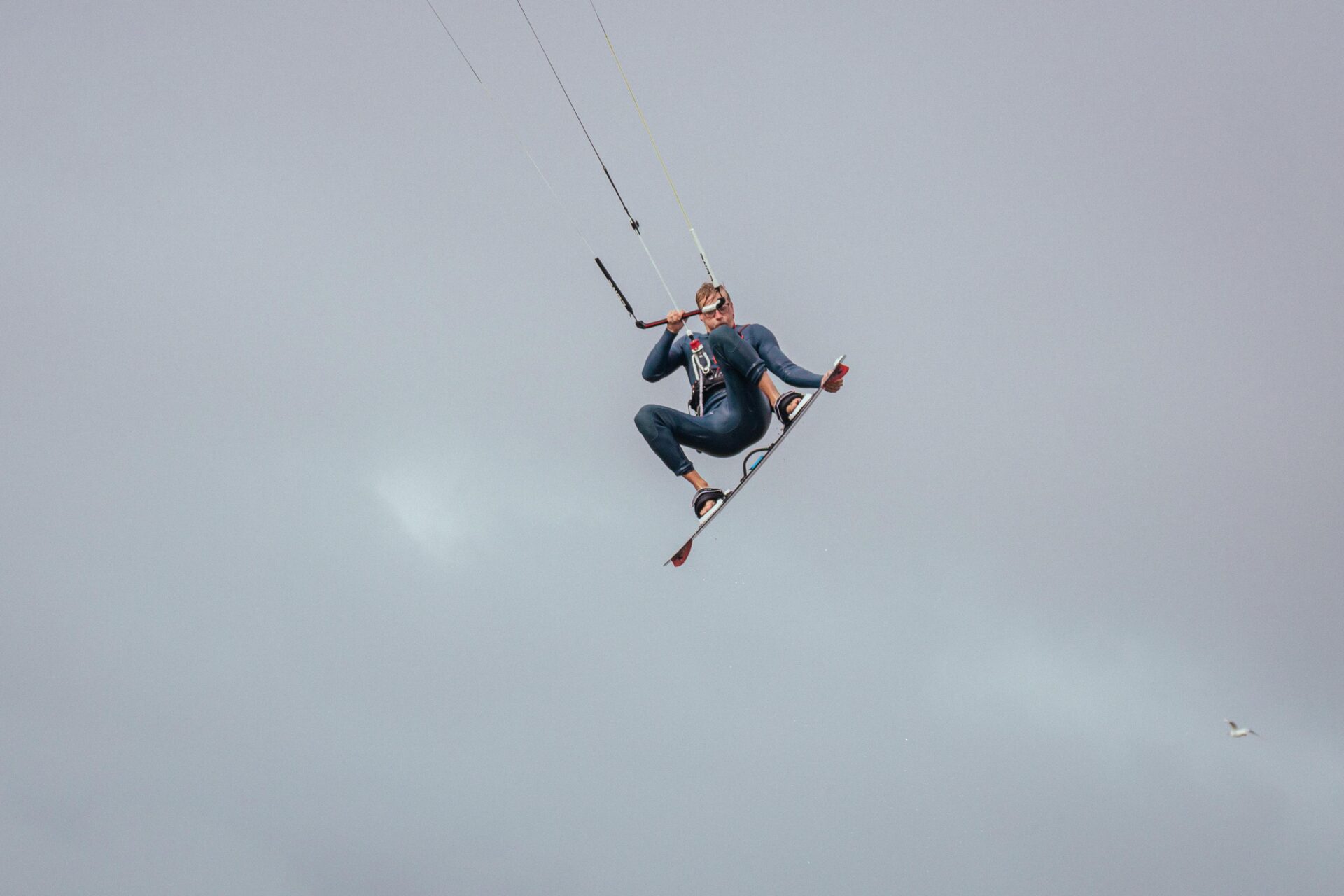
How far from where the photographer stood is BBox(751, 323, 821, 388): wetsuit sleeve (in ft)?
59.9

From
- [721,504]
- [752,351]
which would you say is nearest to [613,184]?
[752,351]

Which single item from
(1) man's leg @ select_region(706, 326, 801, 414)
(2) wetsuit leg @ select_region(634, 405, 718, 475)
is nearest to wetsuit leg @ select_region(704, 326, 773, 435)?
(1) man's leg @ select_region(706, 326, 801, 414)

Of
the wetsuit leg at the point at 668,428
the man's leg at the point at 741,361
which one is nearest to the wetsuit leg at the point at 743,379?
the man's leg at the point at 741,361

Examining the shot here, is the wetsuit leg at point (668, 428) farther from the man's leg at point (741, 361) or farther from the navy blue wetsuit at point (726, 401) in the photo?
the man's leg at point (741, 361)

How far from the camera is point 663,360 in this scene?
19.4m

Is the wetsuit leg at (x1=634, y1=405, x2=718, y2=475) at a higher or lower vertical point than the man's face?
lower

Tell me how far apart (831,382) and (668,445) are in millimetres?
2041

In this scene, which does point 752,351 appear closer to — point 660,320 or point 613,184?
point 660,320

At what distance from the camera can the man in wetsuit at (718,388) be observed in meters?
18.2

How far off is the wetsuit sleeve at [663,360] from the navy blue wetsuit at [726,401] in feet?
0.04

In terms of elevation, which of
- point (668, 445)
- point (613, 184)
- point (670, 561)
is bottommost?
point (670, 561)

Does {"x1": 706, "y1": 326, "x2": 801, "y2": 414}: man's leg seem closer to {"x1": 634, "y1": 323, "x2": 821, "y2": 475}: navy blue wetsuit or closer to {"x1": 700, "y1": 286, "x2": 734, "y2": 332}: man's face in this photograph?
{"x1": 634, "y1": 323, "x2": 821, "y2": 475}: navy blue wetsuit

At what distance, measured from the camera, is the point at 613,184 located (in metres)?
19.1

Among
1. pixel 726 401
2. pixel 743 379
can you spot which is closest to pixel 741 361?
pixel 743 379
